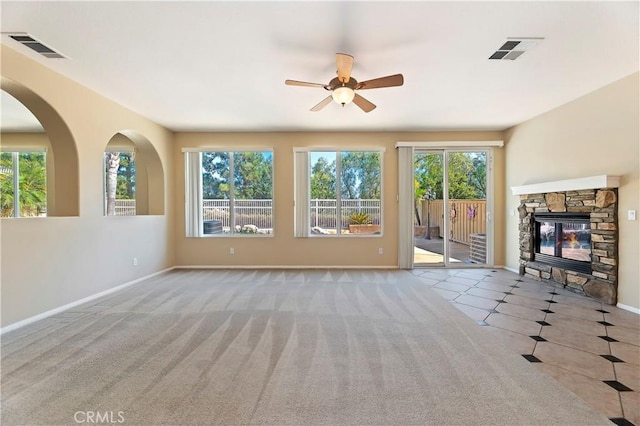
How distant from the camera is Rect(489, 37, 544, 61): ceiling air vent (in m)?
2.62

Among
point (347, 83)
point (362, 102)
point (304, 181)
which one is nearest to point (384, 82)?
point (347, 83)

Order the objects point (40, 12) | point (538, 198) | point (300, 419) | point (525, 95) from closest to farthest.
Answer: point (300, 419) → point (40, 12) → point (525, 95) → point (538, 198)

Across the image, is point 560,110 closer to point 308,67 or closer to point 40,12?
point 308,67

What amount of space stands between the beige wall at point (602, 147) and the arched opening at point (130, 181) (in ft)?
22.2

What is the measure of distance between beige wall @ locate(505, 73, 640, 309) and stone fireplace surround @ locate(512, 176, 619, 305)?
8 cm

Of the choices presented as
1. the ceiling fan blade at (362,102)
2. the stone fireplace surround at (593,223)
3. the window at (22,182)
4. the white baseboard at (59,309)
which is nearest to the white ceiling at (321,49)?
the ceiling fan blade at (362,102)

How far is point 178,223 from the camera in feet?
19.3

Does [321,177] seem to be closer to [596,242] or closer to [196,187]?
[196,187]

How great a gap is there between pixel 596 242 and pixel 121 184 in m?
7.98

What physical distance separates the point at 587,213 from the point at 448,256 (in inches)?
92.7

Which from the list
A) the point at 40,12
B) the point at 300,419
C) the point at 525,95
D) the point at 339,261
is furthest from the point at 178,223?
the point at 525,95

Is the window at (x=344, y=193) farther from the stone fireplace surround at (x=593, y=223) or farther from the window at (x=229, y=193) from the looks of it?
the stone fireplace surround at (x=593, y=223)

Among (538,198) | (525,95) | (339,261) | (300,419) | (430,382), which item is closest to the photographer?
(300,419)

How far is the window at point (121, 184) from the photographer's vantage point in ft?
18.9
